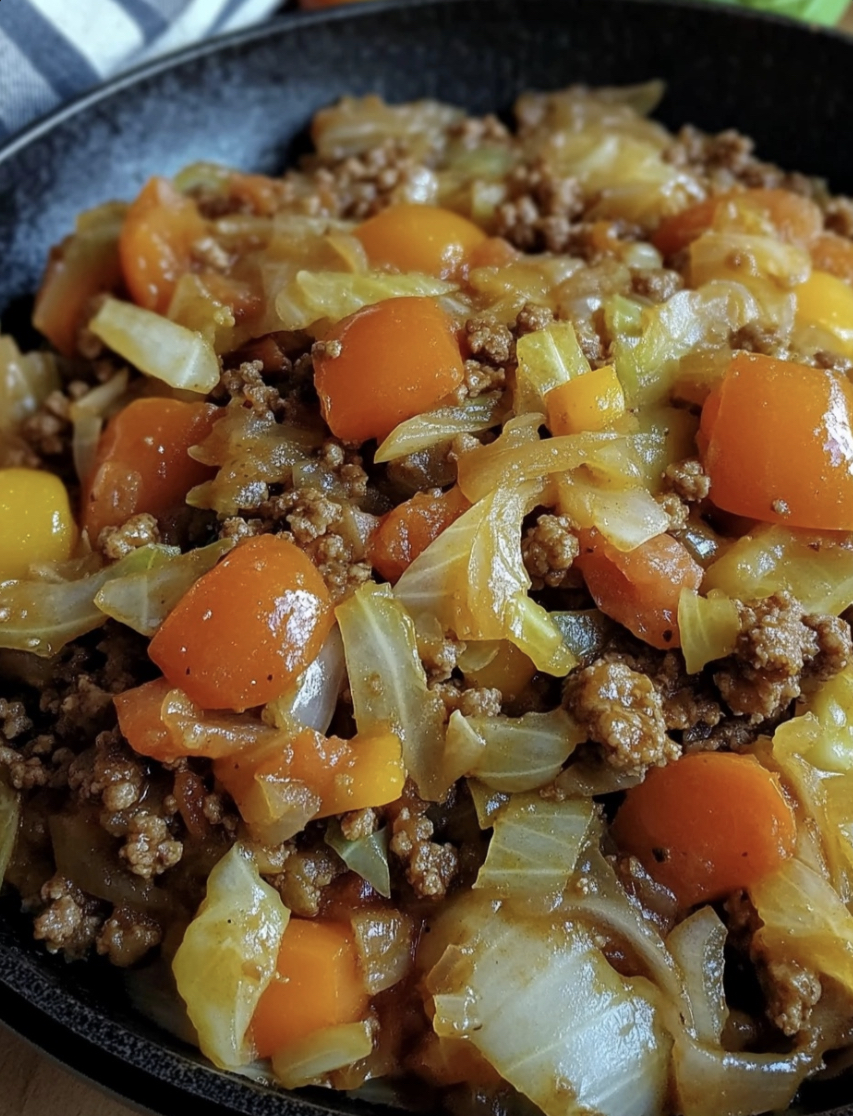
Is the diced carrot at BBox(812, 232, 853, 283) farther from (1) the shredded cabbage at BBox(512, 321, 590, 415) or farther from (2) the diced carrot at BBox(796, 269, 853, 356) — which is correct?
(1) the shredded cabbage at BBox(512, 321, 590, 415)

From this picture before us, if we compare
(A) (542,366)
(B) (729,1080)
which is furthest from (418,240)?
(B) (729,1080)

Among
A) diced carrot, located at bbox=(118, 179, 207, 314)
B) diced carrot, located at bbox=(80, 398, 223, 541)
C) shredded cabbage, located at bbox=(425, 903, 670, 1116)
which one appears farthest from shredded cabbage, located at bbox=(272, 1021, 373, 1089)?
diced carrot, located at bbox=(118, 179, 207, 314)

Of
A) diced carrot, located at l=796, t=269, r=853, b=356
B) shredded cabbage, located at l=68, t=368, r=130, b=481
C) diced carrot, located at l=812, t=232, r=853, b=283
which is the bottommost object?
diced carrot, located at l=812, t=232, r=853, b=283

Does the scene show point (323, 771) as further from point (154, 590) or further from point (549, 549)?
point (549, 549)

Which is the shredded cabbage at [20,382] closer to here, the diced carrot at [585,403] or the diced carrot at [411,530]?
the diced carrot at [411,530]

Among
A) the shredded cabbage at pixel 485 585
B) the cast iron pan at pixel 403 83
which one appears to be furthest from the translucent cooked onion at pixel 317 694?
the cast iron pan at pixel 403 83
